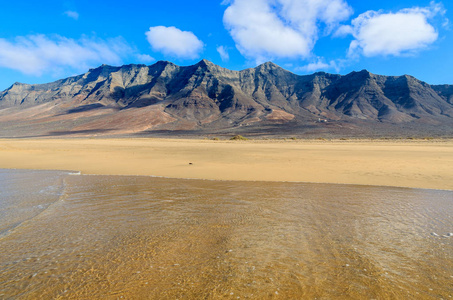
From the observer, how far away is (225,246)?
514cm

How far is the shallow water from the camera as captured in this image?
3736mm

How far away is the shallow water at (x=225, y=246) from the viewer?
3736 mm

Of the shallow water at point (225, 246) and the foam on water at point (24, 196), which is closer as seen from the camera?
the shallow water at point (225, 246)

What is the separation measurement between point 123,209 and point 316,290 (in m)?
6.08

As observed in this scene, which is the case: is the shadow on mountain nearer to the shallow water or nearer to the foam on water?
the foam on water

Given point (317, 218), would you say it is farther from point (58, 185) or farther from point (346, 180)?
point (58, 185)

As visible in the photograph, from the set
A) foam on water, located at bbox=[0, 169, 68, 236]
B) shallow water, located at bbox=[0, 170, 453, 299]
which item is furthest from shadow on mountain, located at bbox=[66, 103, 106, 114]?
shallow water, located at bbox=[0, 170, 453, 299]

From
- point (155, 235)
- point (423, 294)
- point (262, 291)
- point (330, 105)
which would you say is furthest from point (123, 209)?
point (330, 105)

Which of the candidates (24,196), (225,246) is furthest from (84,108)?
(225,246)

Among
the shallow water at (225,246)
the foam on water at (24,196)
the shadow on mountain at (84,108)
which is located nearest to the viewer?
the shallow water at (225,246)

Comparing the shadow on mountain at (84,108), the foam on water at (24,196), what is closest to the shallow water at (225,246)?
the foam on water at (24,196)

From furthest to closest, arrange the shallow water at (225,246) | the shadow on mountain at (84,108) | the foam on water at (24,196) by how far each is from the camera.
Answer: the shadow on mountain at (84,108) < the foam on water at (24,196) < the shallow water at (225,246)

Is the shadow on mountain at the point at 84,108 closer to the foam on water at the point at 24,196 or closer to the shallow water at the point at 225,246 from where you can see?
the foam on water at the point at 24,196

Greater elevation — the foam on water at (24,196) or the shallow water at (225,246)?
the foam on water at (24,196)
